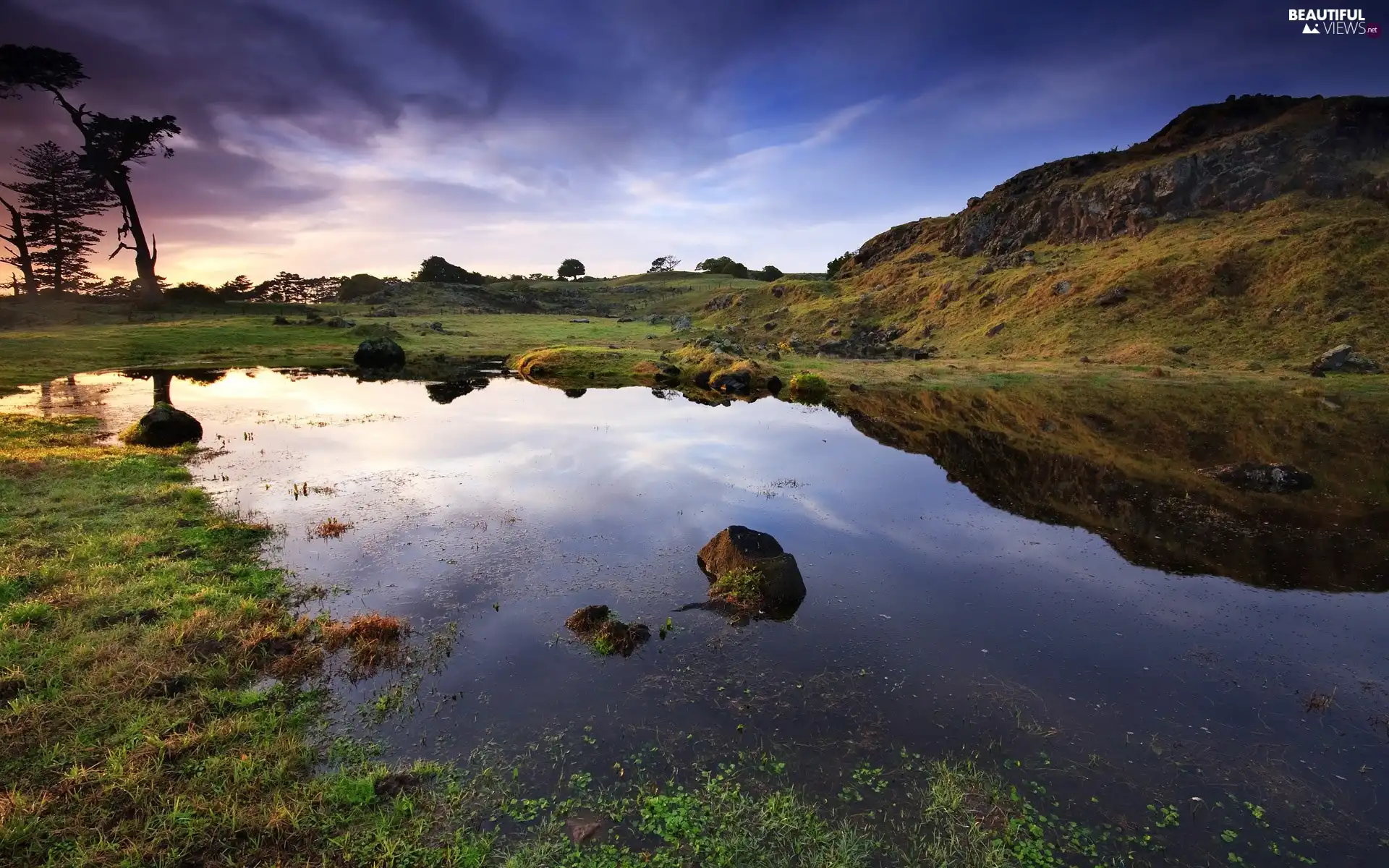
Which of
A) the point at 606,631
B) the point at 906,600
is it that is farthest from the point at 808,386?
the point at 606,631

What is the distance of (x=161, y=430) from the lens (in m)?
27.2

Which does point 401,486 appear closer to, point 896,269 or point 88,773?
point 88,773

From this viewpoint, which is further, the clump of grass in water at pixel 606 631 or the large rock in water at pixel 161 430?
the large rock in water at pixel 161 430

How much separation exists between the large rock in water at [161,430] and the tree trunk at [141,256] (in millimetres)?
83038

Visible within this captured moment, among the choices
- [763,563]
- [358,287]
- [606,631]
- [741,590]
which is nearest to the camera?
[606,631]

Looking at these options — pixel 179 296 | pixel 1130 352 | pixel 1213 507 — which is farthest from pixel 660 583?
pixel 179 296

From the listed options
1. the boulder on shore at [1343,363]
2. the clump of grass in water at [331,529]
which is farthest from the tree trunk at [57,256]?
the boulder on shore at [1343,363]

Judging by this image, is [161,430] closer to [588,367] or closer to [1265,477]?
[588,367]

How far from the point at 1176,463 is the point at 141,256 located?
401 ft

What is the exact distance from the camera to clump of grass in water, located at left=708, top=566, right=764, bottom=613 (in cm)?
1379

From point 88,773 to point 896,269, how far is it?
112794mm

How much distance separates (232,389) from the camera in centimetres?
4659

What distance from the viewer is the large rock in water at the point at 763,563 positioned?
14094mm

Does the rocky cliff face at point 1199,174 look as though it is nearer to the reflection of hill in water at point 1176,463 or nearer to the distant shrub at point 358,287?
the reflection of hill in water at point 1176,463
